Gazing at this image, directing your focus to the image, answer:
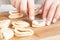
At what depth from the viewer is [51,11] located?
2.72 feet

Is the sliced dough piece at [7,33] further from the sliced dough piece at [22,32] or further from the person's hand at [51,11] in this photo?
the person's hand at [51,11]


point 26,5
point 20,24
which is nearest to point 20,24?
point 20,24

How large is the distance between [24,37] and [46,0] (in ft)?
0.85

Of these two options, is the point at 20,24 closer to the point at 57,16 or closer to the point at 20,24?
the point at 20,24

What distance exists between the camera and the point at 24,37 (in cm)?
71

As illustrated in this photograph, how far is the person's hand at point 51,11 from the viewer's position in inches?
32.7

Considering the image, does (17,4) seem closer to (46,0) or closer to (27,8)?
(27,8)

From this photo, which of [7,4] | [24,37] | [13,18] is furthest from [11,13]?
[24,37]

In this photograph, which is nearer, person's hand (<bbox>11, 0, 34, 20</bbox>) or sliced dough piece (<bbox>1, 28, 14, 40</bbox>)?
sliced dough piece (<bbox>1, 28, 14, 40</bbox>)

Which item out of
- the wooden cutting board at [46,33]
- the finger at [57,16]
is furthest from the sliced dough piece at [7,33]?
the finger at [57,16]

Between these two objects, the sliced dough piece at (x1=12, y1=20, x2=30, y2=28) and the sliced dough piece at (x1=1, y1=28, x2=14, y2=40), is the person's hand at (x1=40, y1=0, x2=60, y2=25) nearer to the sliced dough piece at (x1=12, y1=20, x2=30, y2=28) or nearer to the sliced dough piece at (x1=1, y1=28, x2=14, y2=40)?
the sliced dough piece at (x1=12, y1=20, x2=30, y2=28)

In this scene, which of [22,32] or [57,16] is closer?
[22,32]

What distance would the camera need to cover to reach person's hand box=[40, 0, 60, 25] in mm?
830

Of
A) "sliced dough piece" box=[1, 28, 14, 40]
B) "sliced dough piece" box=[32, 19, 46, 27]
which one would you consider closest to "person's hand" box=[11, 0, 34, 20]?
"sliced dough piece" box=[32, 19, 46, 27]
